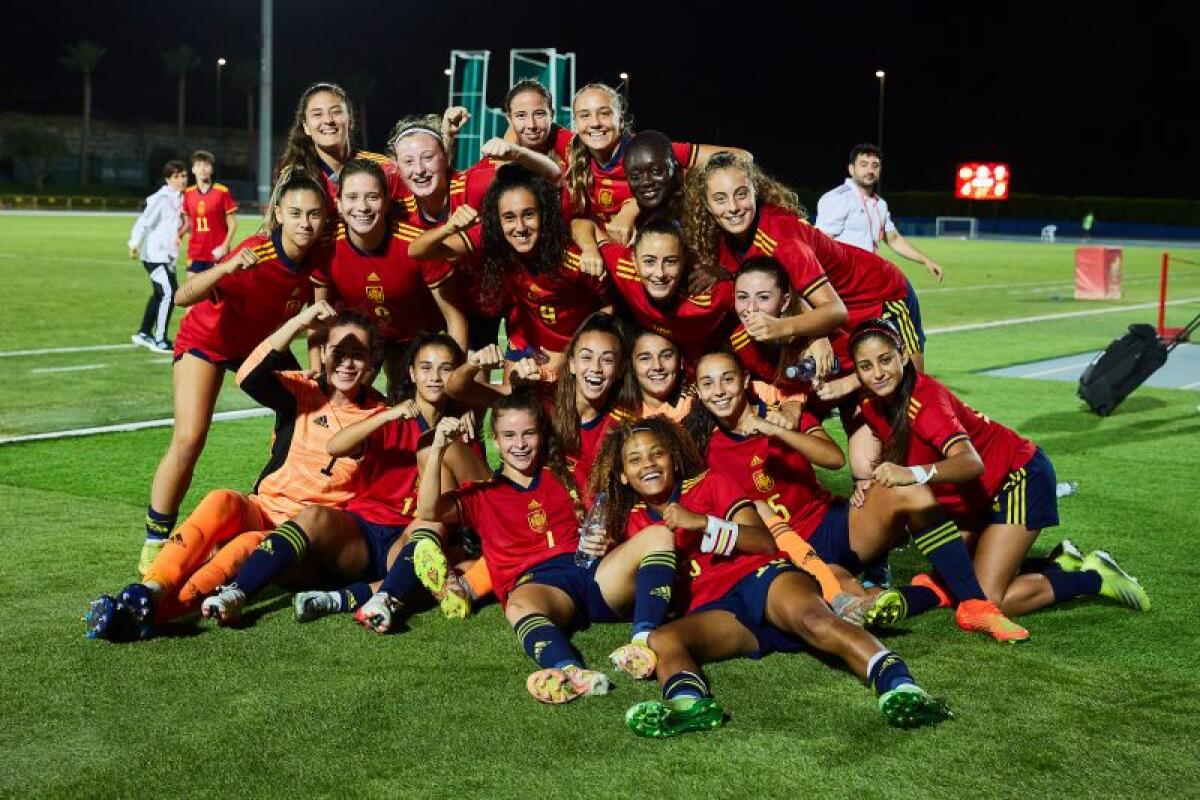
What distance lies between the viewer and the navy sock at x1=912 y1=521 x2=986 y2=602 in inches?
198

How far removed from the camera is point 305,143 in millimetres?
6133

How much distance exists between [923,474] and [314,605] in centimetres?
228

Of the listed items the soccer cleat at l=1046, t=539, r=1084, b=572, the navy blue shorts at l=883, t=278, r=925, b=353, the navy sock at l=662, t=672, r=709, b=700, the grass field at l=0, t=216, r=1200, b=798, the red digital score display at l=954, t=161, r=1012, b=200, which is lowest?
the grass field at l=0, t=216, r=1200, b=798

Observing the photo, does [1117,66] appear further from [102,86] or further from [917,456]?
[917,456]

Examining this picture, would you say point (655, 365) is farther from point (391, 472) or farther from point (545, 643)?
point (545, 643)

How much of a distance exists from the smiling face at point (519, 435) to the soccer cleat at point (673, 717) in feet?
4.56

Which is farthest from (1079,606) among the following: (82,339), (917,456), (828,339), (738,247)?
(82,339)

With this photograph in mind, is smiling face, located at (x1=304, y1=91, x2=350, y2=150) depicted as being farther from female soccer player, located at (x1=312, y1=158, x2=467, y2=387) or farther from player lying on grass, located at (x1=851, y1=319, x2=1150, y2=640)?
player lying on grass, located at (x1=851, y1=319, x2=1150, y2=640)

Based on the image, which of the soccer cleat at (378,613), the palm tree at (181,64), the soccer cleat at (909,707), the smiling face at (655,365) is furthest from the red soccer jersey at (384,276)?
the palm tree at (181,64)

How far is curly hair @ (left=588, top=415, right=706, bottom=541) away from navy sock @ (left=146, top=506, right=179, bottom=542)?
6.22 feet

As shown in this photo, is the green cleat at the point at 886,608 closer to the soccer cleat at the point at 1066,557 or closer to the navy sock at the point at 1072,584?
the navy sock at the point at 1072,584

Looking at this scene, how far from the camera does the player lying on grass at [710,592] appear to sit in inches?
157

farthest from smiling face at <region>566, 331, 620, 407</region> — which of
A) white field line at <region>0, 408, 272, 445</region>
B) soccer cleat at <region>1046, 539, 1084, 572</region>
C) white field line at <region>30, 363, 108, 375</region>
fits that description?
white field line at <region>30, 363, 108, 375</region>

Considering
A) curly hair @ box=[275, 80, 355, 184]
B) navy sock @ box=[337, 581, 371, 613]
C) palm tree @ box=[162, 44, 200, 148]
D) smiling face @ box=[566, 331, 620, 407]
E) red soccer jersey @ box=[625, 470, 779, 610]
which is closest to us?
red soccer jersey @ box=[625, 470, 779, 610]
